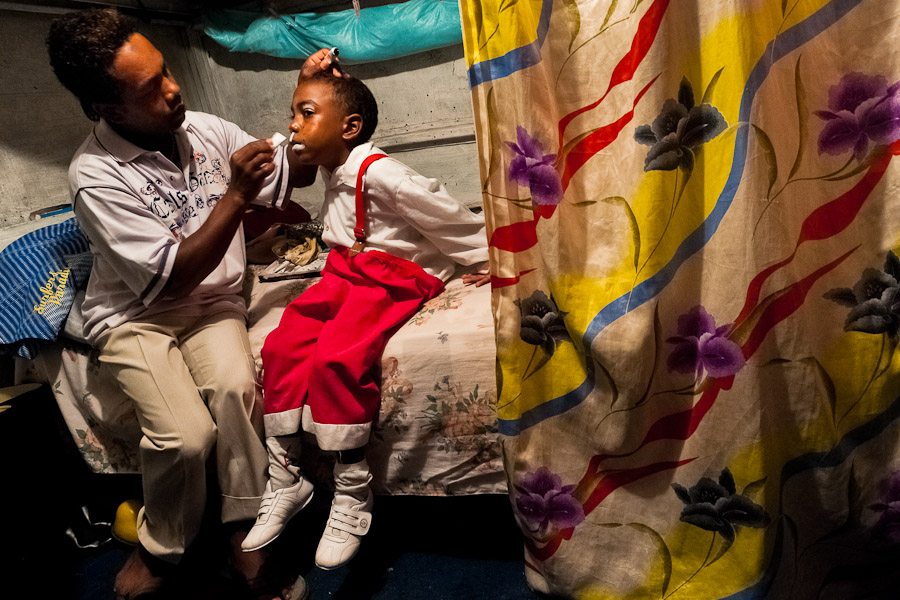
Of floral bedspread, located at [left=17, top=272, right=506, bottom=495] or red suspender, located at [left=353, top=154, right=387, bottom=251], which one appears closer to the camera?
floral bedspread, located at [left=17, top=272, right=506, bottom=495]

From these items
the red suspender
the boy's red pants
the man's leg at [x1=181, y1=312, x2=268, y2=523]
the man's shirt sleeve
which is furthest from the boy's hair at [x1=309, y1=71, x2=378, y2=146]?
the man's leg at [x1=181, y1=312, x2=268, y2=523]

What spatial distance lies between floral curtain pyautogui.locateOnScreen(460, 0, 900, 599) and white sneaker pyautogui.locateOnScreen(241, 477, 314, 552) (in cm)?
56

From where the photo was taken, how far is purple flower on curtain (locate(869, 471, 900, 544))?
0.98 meters

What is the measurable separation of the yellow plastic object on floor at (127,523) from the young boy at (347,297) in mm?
492

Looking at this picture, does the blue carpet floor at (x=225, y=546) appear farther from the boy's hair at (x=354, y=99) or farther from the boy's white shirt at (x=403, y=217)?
the boy's hair at (x=354, y=99)

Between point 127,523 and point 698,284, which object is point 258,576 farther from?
point 698,284

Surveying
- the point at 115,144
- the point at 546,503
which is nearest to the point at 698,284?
the point at 546,503

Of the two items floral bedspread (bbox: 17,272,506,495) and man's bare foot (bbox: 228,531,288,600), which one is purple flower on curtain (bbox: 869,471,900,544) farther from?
man's bare foot (bbox: 228,531,288,600)

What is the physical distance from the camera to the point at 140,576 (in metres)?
1.39

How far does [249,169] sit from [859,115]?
120 cm

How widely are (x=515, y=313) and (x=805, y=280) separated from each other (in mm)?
496

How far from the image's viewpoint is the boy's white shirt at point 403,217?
146 centimetres

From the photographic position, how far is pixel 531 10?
2.98 feet

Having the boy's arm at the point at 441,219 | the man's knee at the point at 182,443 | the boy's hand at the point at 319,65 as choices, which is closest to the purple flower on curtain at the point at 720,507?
the boy's arm at the point at 441,219
